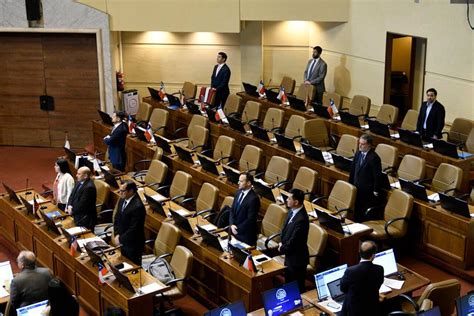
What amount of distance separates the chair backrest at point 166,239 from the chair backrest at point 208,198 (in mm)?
1127

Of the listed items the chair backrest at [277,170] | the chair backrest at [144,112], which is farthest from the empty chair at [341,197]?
the chair backrest at [144,112]

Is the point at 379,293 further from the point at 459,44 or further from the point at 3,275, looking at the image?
the point at 459,44

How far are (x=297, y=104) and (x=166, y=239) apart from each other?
5.52 m

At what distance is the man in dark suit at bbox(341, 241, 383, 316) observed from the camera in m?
6.80

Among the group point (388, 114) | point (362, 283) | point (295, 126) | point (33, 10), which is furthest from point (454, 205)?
point (33, 10)

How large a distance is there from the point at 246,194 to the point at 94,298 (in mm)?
2171

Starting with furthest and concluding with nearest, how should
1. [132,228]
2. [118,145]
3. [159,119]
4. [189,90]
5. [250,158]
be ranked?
[189,90], [159,119], [118,145], [250,158], [132,228]

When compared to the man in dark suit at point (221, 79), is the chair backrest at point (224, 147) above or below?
below

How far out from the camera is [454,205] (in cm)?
923

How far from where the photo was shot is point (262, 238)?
9.47 m

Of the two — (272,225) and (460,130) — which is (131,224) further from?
(460,130)

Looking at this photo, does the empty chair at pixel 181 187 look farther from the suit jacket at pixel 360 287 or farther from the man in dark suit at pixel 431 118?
the suit jacket at pixel 360 287

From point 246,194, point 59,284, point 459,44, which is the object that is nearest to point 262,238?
point 246,194

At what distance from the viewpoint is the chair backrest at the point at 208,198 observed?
10016 mm
